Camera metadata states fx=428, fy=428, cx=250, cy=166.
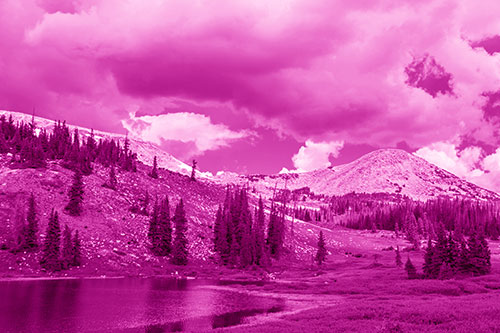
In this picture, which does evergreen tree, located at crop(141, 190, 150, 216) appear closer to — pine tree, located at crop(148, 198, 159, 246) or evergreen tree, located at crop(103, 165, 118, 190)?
pine tree, located at crop(148, 198, 159, 246)

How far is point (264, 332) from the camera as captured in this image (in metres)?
37.8

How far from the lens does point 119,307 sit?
57.4 meters

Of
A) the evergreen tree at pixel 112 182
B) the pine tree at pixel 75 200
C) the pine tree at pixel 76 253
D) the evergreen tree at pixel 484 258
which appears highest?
the evergreen tree at pixel 112 182

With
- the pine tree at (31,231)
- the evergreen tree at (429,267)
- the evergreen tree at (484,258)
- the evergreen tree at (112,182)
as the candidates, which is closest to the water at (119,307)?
the pine tree at (31,231)

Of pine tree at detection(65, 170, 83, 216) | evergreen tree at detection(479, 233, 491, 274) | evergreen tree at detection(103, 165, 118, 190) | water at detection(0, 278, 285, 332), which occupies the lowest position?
water at detection(0, 278, 285, 332)

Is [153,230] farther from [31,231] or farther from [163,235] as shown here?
[31,231]

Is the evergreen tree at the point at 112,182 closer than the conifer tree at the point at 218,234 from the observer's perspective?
No

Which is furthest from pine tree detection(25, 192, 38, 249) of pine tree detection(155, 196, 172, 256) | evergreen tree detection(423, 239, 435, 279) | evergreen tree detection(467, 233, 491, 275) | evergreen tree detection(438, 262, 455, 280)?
evergreen tree detection(467, 233, 491, 275)

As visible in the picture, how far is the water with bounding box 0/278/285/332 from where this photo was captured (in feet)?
150

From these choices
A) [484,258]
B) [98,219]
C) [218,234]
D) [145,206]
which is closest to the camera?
[484,258]

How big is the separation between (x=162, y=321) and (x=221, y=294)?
1083 inches

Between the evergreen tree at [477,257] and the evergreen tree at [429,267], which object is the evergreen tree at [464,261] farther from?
the evergreen tree at [429,267]

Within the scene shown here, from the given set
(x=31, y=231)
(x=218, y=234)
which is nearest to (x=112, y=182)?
(x=218, y=234)

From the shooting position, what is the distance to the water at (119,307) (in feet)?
150
